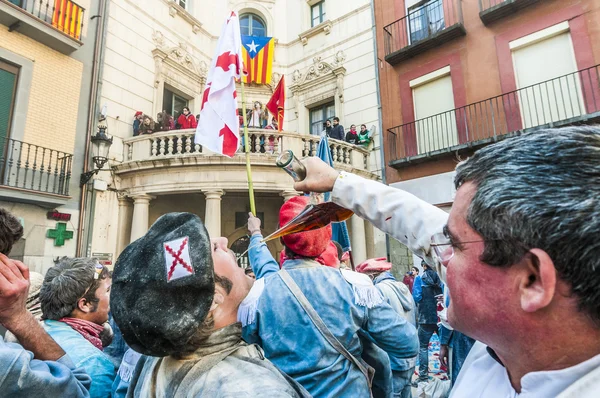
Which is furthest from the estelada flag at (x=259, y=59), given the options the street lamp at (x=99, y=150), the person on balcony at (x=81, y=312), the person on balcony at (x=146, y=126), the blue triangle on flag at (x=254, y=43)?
the person on balcony at (x=81, y=312)

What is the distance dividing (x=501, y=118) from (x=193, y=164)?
825 cm

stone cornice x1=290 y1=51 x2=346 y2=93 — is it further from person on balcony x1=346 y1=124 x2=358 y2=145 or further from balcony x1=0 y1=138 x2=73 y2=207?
balcony x1=0 y1=138 x2=73 y2=207

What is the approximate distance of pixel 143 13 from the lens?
11539 millimetres

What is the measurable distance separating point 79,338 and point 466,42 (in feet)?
37.9

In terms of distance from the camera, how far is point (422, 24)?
1135 cm

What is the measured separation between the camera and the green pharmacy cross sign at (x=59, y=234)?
8773 mm

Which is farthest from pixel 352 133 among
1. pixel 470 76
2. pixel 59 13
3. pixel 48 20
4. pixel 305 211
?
pixel 305 211

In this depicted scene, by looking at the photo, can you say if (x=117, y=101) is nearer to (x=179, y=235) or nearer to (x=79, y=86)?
(x=79, y=86)

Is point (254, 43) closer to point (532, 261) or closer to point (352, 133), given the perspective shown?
point (352, 133)

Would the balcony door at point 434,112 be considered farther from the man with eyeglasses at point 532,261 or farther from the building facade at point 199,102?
the man with eyeglasses at point 532,261

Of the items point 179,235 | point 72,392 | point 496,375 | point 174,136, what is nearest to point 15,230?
point 72,392

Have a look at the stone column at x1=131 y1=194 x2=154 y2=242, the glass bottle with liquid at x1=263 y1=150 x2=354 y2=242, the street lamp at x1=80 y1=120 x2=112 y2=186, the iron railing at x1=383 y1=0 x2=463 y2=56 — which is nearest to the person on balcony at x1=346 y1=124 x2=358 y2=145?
the iron railing at x1=383 y1=0 x2=463 y2=56

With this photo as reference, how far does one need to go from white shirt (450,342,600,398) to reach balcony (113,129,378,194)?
8.92 m

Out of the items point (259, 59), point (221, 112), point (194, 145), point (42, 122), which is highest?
Result: point (259, 59)
